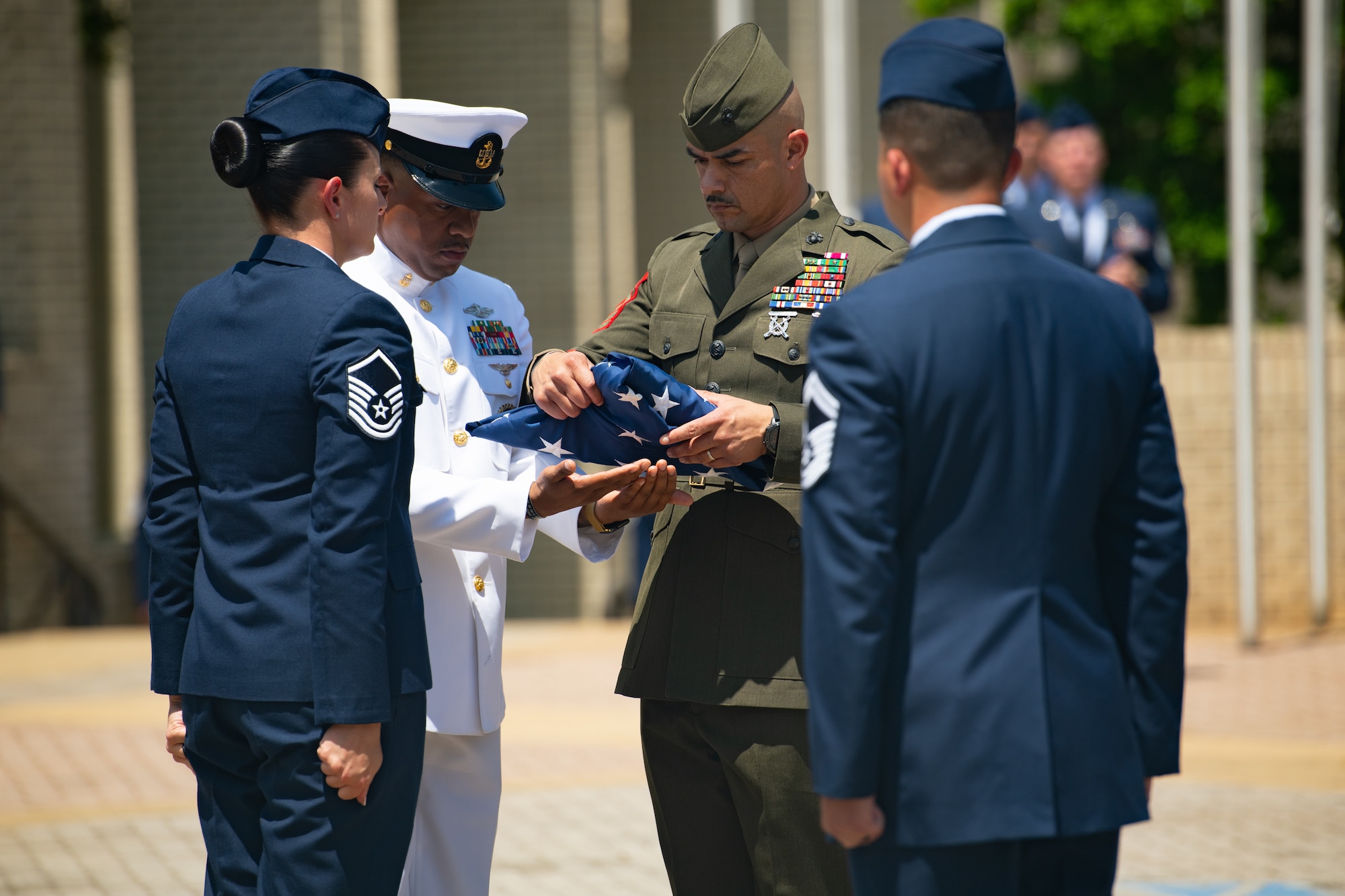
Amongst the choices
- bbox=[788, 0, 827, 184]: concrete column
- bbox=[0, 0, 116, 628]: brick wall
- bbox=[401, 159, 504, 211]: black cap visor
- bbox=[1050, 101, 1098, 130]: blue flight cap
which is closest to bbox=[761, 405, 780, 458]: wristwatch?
bbox=[401, 159, 504, 211]: black cap visor

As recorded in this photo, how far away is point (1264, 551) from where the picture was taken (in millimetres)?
10375

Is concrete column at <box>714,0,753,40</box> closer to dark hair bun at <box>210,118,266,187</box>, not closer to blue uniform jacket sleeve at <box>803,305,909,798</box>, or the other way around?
dark hair bun at <box>210,118,266,187</box>

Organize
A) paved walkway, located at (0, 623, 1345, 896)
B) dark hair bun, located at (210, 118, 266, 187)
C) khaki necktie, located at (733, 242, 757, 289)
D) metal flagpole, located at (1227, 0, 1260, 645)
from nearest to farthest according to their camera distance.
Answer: dark hair bun, located at (210, 118, 266, 187), khaki necktie, located at (733, 242, 757, 289), paved walkway, located at (0, 623, 1345, 896), metal flagpole, located at (1227, 0, 1260, 645)

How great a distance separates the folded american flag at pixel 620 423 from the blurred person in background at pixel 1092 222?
478 centimetres

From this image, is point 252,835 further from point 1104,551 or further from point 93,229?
point 93,229

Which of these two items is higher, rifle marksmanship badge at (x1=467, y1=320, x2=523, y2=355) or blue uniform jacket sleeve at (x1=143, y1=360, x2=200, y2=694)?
rifle marksmanship badge at (x1=467, y1=320, x2=523, y2=355)

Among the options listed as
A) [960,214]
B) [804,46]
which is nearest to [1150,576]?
[960,214]

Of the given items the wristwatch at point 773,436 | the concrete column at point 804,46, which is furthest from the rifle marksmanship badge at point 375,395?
the concrete column at point 804,46

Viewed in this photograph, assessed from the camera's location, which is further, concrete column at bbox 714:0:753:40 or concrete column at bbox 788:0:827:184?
concrete column at bbox 788:0:827:184

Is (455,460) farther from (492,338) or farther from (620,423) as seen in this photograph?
(620,423)

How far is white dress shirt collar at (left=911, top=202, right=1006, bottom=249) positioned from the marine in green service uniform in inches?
26.8

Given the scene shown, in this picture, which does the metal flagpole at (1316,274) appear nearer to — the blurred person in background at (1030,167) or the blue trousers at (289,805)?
the blurred person in background at (1030,167)

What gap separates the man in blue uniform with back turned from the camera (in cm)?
231

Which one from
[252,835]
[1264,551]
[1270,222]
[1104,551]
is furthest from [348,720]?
[1270,222]
